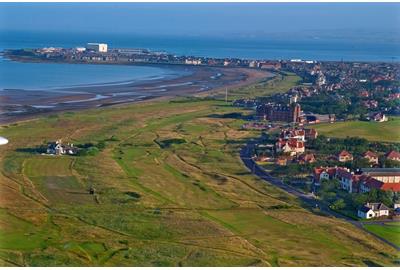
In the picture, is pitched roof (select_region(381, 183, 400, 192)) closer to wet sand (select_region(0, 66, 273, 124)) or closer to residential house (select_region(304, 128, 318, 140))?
residential house (select_region(304, 128, 318, 140))

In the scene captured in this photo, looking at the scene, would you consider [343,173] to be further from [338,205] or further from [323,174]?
[338,205]

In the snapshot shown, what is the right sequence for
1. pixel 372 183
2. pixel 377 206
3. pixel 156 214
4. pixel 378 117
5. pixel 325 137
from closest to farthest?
pixel 156 214 → pixel 377 206 → pixel 372 183 → pixel 325 137 → pixel 378 117

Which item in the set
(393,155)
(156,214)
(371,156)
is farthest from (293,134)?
(156,214)

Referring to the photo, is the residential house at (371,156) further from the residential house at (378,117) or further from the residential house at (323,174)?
the residential house at (378,117)

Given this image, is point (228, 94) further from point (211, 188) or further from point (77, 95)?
point (211, 188)

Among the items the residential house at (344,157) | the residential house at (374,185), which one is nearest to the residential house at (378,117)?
the residential house at (344,157)

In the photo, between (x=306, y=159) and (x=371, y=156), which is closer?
(x=306, y=159)

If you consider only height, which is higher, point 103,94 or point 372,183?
point 372,183

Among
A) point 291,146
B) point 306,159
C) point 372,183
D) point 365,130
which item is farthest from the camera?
point 365,130
